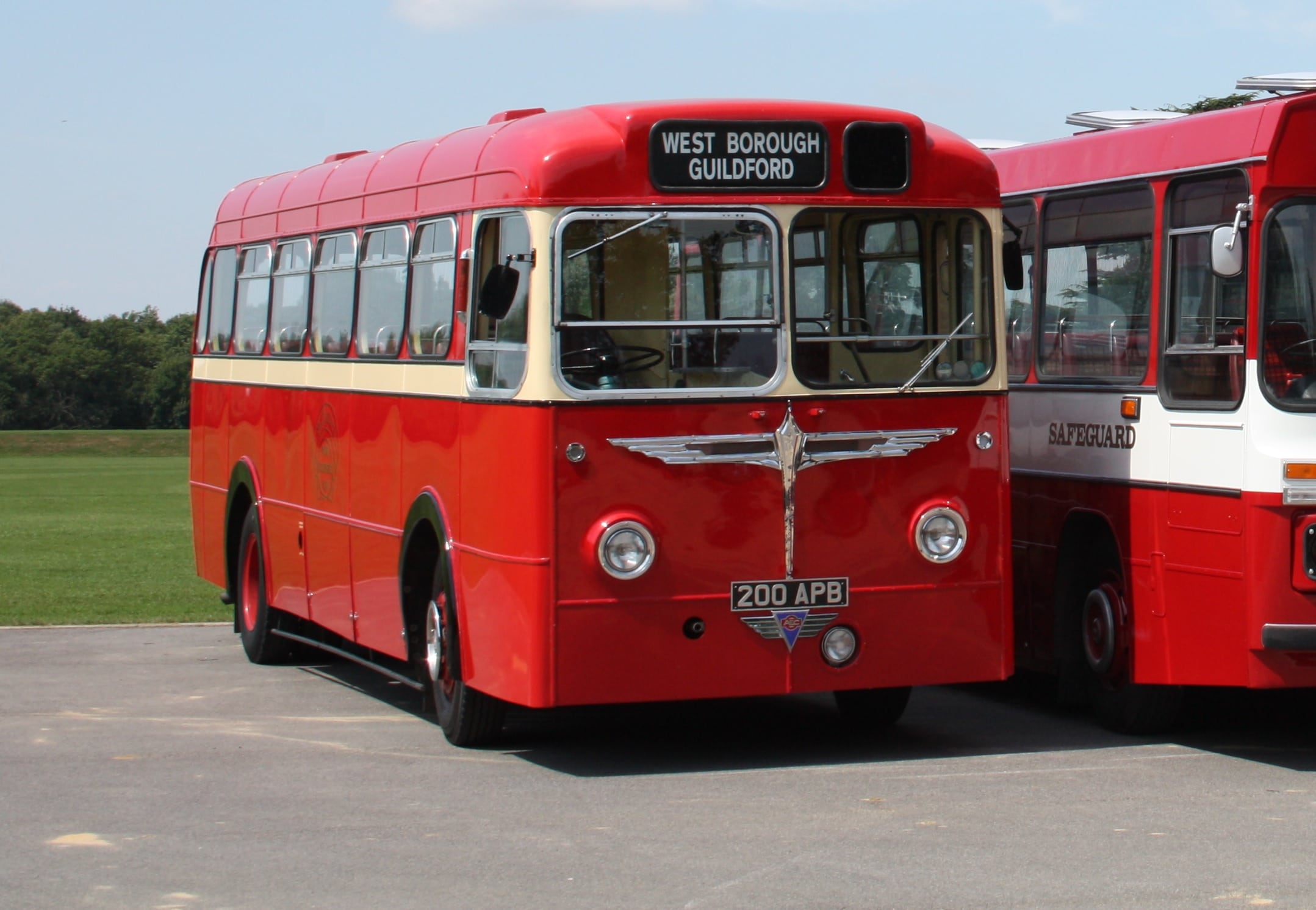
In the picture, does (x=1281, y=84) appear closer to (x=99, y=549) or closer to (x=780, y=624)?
(x=780, y=624)

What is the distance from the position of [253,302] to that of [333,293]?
224 cm

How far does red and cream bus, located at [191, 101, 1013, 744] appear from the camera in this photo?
10.2m

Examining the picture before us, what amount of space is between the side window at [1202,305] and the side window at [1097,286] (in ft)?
0.83

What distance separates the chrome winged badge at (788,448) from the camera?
10.2m

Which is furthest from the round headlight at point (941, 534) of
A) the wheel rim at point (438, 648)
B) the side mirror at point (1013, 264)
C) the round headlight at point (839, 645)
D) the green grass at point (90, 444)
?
the green grass at point (90, 444)

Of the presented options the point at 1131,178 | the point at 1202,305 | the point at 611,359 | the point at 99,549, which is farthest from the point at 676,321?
the point at 99,549

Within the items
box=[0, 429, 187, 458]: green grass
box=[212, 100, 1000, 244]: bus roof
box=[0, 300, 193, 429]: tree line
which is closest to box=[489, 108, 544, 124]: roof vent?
box=[212, 100, 1000, 244]: bus roof

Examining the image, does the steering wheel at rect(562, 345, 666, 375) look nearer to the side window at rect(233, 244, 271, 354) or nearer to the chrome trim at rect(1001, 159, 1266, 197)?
the chrome trim at rect(1001, 159, 1266, 197)

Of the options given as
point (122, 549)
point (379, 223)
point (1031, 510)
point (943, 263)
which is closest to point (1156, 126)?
point (943, 263)

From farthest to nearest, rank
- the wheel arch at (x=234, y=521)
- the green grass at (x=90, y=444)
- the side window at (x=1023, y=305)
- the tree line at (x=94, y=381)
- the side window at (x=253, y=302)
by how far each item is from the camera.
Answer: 1. the tree line at (x=94, y=381)
2. the green grass at (x=90, y=444)
3. the wheel arch at (x=234, y=521)
4. the side window at (x=253, y=302)
5. the side window at (x=1023, y=305)

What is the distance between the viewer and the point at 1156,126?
11.0 meters

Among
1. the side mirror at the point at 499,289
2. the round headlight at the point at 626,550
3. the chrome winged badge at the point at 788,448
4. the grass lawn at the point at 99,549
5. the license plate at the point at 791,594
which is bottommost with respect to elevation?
the grass lawn at the point at 99,549

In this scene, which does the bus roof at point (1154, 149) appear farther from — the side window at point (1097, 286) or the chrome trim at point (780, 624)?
the chrome trim at point (780, 624)

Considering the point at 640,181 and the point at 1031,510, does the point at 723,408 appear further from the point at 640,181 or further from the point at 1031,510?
the point at 1031,510
